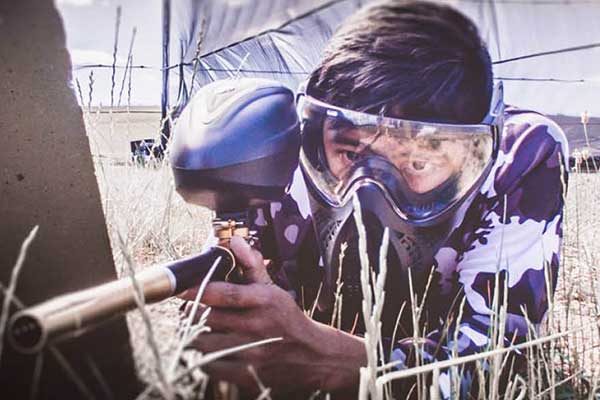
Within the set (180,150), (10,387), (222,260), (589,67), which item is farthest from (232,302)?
(589,67)

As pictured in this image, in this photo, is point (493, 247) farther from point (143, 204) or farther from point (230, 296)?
point (143, 204)

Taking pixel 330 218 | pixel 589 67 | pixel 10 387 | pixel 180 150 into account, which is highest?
pixel 589 67

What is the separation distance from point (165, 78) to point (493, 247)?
0.69 meters

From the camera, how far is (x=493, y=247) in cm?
121

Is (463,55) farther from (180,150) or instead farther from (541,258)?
(180,150)

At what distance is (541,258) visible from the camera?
1.21 meters

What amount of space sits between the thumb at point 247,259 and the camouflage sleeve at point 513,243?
1.12ft

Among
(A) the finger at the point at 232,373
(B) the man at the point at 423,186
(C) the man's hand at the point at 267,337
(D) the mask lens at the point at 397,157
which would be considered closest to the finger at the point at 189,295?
(C) the man's hand at the point at 267,337

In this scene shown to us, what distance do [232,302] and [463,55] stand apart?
60cm

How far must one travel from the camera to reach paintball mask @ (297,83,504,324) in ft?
3.84

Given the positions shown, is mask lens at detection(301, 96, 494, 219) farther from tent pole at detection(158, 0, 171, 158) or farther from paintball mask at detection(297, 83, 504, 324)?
tent pole at detection(158, 0, 171, 158)

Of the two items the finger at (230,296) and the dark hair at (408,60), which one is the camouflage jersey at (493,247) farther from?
the finger at (230,296)

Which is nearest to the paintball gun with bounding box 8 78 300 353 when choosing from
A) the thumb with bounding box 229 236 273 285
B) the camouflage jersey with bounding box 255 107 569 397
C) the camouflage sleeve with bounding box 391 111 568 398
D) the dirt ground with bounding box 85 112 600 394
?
the thumb with bounding box 229 236 273 285

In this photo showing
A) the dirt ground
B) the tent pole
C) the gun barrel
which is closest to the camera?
the gun barrel
